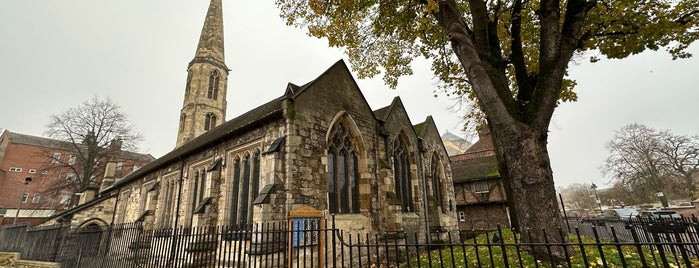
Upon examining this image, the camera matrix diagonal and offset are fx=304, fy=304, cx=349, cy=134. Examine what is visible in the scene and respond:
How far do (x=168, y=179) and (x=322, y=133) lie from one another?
1205 cm

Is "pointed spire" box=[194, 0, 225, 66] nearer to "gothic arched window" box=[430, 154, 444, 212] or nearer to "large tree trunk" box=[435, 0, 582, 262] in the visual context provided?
"gothic arched window" box=[430, 154, 444, 212]

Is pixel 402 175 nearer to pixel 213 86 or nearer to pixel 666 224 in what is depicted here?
pixel 666 224

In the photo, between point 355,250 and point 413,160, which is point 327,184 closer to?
point 355,250

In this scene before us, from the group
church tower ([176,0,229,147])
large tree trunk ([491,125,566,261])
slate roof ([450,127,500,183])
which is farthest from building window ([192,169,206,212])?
slate roof ([450,127,500,183])

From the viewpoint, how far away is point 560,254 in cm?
624

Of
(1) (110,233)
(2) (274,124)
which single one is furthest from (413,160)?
(1) (110,233)

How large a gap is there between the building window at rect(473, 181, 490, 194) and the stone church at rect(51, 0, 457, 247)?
7196mm

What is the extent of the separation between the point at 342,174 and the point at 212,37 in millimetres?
27075

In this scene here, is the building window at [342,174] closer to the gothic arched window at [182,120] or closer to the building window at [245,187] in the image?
the building window at [245,187]

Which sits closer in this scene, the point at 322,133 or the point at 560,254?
the point at 560,254

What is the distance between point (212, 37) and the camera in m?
31.6

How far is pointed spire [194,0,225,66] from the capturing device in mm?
30547

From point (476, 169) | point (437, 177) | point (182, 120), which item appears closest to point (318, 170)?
point (437, 177)

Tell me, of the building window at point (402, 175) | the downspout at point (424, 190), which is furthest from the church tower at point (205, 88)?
the downspout at point (424, 190)
